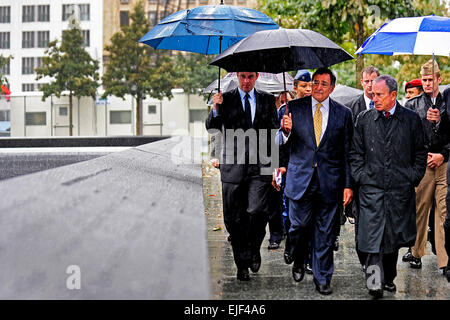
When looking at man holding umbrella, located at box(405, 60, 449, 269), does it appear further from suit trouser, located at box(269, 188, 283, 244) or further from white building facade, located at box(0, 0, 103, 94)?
white building facade, located at box(0, 0, 103, 94)

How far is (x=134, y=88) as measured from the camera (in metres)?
50.1

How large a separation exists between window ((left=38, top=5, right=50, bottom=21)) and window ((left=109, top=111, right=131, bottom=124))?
19.5 m

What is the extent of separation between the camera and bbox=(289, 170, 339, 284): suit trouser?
5.73 meters

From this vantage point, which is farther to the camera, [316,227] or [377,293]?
[316,227]

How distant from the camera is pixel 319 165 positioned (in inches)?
229

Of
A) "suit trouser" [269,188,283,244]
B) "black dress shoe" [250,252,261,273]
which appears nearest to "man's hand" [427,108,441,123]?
"black dress shoe" [250,252,261,273]

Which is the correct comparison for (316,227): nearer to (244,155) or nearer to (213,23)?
(244,155)

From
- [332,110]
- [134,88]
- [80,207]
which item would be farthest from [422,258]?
[134,88]

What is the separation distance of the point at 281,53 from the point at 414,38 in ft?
4.38

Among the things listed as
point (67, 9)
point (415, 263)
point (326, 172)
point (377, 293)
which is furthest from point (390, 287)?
point (67, 9)
